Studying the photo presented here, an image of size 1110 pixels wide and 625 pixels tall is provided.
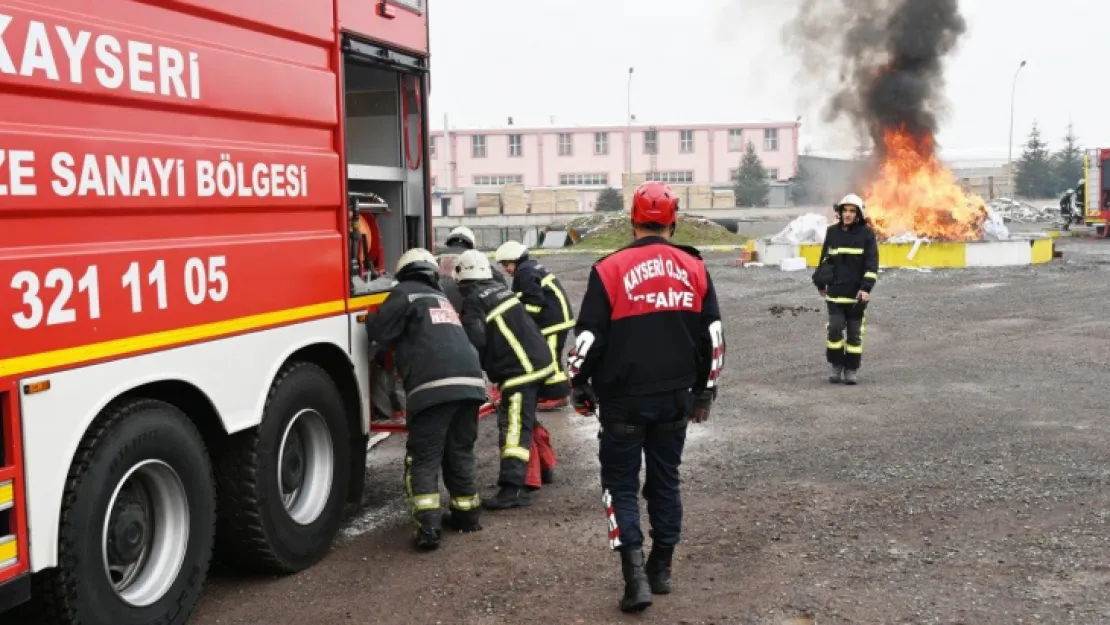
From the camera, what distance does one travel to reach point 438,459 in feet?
19.5

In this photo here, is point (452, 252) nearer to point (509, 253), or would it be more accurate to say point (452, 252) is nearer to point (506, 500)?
point (509, 253)

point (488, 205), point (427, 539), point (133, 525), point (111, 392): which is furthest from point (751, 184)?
point (111, 392)

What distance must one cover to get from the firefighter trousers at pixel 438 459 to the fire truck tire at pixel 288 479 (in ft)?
1.14

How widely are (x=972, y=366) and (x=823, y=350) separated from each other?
1955mm

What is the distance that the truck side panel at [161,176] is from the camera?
369cm

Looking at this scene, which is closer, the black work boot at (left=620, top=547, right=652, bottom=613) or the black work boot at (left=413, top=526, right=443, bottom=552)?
the black work boot at (left=620, top=547, right=652, bottom=613)

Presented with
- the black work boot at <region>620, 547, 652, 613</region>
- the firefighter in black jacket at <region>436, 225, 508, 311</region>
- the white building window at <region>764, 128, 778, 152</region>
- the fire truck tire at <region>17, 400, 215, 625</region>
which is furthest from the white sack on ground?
the white building window at <region>764, 128, 778, 152</region>

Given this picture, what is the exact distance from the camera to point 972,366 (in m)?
11.3

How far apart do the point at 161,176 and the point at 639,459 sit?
227cm

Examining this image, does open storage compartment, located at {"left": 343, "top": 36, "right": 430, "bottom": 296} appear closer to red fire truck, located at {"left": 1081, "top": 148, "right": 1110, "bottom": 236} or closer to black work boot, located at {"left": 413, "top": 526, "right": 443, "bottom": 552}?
black work boot, located at {"left": 413, "top": 526, "right": 443, "bottom": 552}

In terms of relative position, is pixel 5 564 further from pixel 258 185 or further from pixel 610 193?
pixel 610 193

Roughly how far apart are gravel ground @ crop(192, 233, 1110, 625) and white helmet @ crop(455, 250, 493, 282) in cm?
138

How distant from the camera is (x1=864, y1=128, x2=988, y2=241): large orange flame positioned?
26.4 meters

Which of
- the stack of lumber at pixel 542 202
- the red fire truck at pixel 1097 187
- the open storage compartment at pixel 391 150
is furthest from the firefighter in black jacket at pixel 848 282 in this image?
the stack of lumber at pixel 542 202
